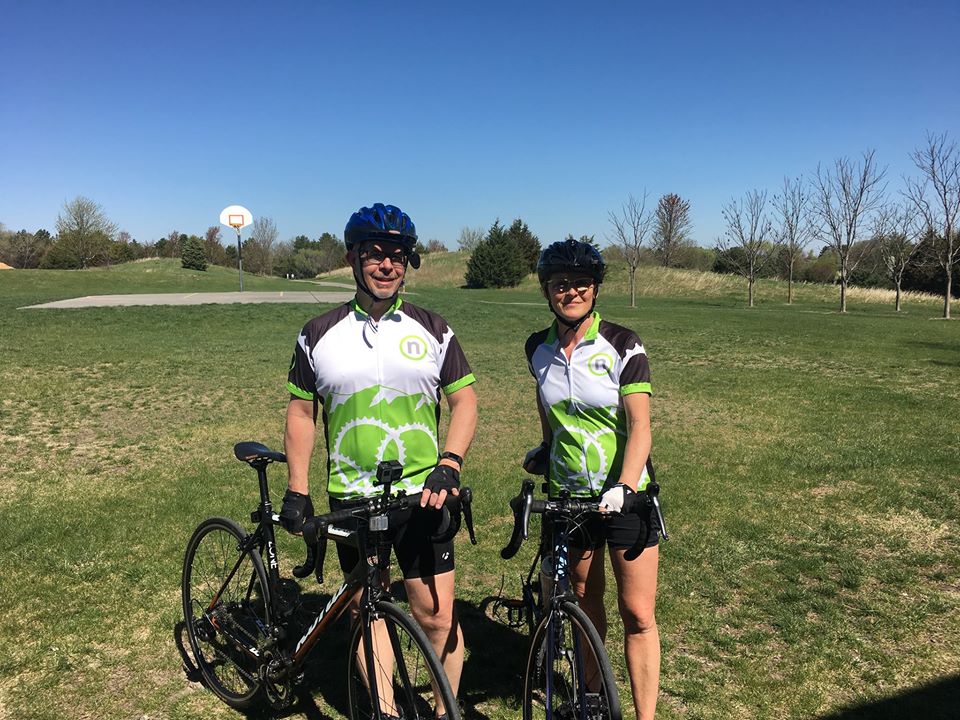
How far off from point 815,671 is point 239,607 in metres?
3.34

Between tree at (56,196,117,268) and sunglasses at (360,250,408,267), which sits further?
tree at (56,196,117,268)

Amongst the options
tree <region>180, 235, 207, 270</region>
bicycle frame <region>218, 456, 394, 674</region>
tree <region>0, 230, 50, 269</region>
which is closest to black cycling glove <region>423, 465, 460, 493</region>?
bicycle frame <region>218, 456, 394, 674</region>

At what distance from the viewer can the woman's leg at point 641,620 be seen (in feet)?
9.20

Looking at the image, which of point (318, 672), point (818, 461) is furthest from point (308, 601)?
point (818, 461)

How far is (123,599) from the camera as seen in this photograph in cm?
449

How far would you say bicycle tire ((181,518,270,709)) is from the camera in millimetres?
3227

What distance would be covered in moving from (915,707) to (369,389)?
3393 mm

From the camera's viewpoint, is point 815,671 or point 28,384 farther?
point 28,384

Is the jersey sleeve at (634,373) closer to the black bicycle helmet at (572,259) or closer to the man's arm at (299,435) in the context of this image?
the black bicycle helmet at (572,259)

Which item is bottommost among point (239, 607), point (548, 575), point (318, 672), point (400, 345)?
point (318, 672)

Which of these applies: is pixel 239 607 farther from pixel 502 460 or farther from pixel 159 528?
pixel 502 460

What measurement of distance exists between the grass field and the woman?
3.41ft

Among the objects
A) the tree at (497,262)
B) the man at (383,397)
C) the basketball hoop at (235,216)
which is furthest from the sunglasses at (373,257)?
the tree at (497,262)

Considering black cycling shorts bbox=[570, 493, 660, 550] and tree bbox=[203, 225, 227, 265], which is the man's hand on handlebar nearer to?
black cycling shorts bbox=[570, 493, 660, 550]
